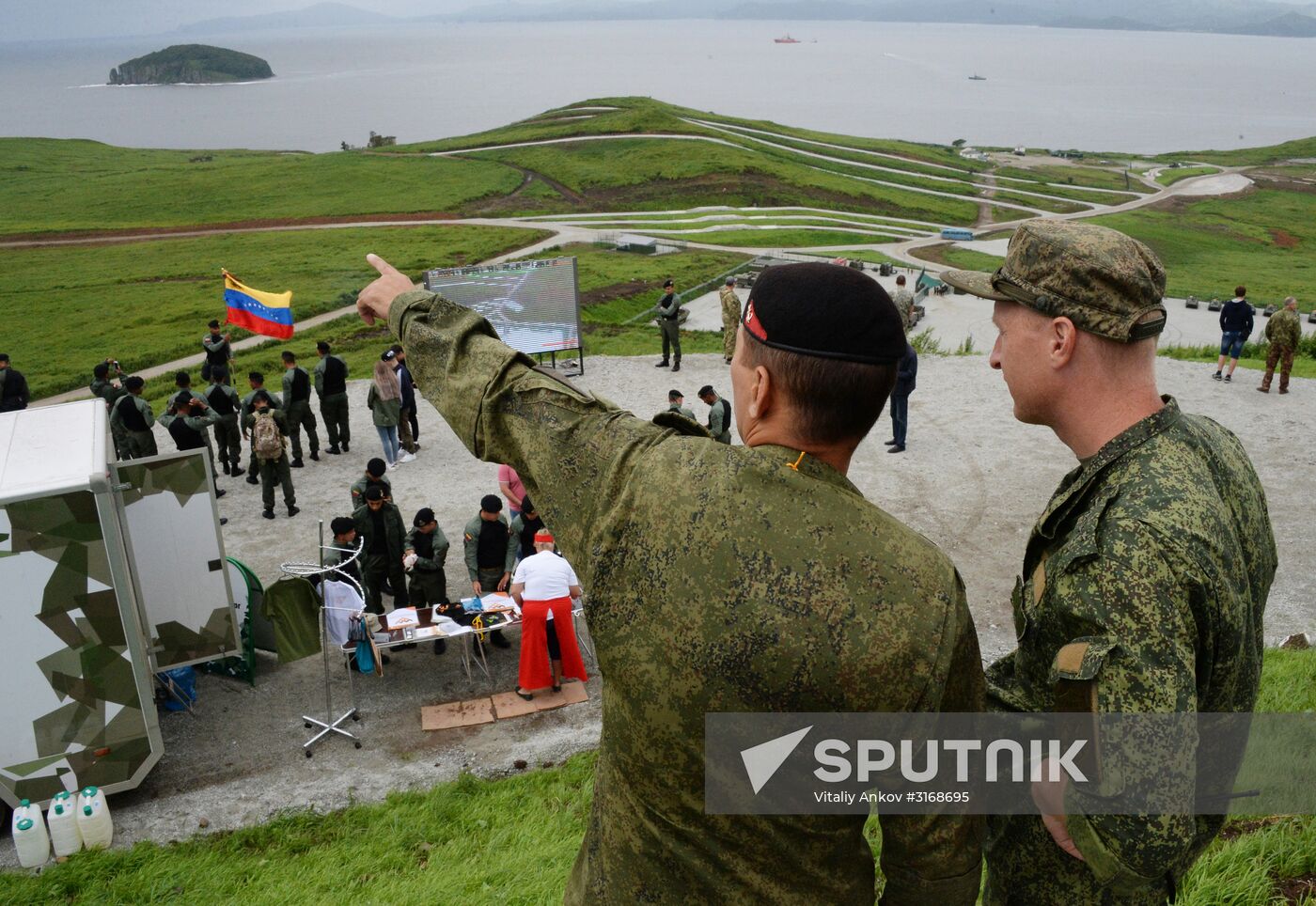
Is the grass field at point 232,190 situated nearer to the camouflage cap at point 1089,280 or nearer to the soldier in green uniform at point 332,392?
the soldier in green uniform at point 332,392

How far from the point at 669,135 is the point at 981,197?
28.9 m

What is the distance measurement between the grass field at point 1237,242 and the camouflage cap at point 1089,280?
157 feet

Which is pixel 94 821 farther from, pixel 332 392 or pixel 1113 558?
pixel 332 392

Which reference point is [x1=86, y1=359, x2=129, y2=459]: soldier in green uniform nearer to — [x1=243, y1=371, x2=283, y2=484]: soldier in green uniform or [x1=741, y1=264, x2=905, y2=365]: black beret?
[x1=243, y1=371, x2=283, y2=484]: soldier in green uniform

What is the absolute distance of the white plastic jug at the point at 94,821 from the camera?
856 cm

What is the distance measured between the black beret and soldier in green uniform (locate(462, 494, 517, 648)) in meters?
9.92

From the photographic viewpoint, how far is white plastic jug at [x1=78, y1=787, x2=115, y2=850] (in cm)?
856

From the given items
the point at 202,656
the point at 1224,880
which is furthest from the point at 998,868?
the point at 202,656

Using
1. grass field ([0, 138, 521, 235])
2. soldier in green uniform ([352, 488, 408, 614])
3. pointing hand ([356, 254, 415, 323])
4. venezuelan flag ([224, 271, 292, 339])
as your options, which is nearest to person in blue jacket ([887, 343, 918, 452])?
soldier in green uniform ([352, 488, 408, 614])

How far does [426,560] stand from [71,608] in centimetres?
403

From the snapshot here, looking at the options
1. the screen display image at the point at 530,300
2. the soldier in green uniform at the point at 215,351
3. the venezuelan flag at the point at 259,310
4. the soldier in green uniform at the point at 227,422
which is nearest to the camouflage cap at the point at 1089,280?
the soldier in green uniform at the point at 227,422

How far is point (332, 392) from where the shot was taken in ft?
58.5

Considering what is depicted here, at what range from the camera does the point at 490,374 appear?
2.21m

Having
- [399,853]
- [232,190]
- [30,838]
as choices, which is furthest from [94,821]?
[232,190]
